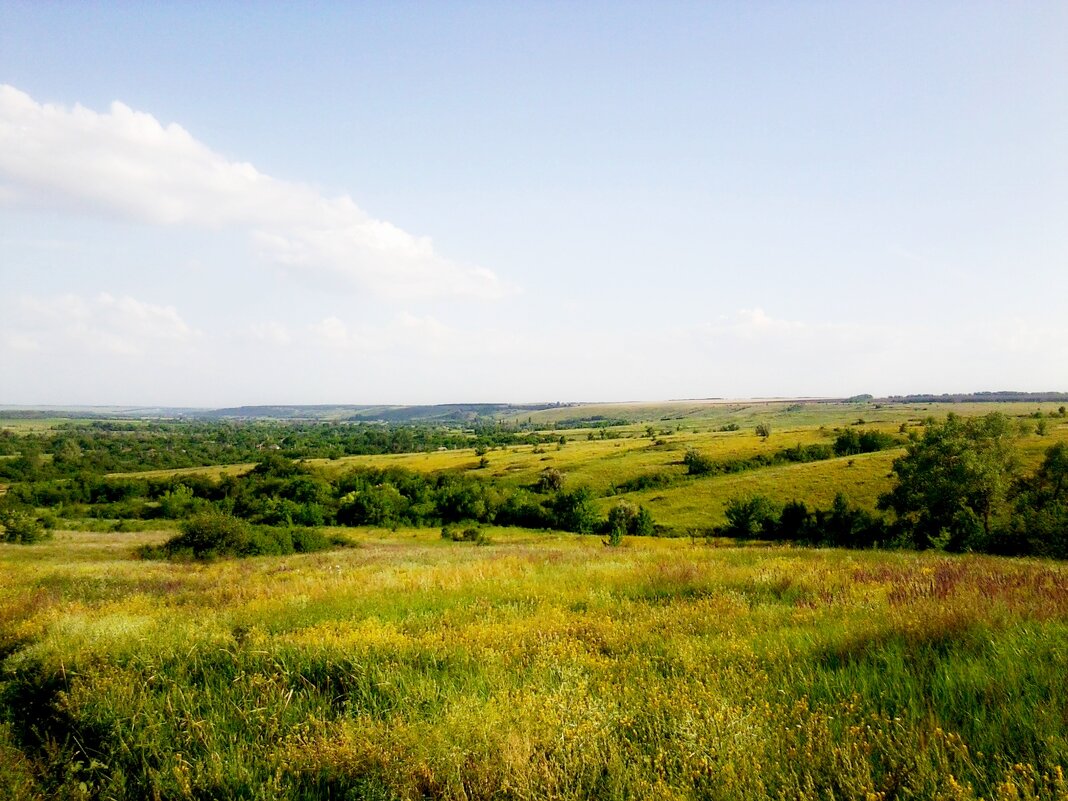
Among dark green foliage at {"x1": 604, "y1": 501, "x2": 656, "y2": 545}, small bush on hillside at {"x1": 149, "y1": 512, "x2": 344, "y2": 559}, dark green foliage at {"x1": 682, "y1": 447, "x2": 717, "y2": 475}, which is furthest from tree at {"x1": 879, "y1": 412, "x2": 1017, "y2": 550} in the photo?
small bush on hillside at {"x1": 149, "y1": 512, "x2": 344, "y2": 559}

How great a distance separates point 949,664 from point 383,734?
474cm

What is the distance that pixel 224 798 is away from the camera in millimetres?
3793

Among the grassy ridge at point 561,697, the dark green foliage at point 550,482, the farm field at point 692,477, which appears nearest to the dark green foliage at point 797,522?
the farm field at point 692,477

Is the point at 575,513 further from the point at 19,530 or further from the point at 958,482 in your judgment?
the point at 19,530

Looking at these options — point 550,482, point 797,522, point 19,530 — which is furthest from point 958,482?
point 19,530

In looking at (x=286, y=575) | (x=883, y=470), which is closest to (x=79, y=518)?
(x=286, y=575)

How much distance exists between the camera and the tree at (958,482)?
4481 centimetres

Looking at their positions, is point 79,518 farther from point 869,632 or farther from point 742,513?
point 869,632

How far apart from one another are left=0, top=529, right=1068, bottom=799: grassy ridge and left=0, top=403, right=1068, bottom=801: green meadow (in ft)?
0.08

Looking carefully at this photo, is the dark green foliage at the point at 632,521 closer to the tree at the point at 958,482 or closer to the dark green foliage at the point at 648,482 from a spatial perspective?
the dark green foliage at the point at 648,482

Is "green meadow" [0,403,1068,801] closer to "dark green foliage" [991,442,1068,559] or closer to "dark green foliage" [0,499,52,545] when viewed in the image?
"dark green foliage" [991,442,1068,559]

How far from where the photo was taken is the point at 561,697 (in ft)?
14.4

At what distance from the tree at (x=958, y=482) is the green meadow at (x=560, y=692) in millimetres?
46564

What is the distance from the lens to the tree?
147 ft
